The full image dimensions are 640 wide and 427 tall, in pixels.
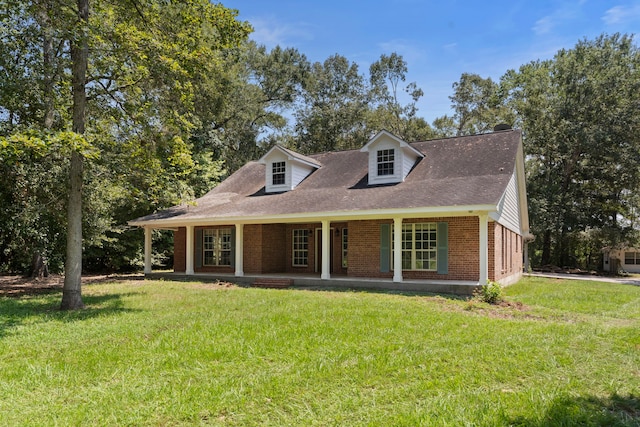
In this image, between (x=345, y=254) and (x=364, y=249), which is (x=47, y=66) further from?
(x=345, y=254)

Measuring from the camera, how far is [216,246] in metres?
17.7

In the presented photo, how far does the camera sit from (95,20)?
898 cm

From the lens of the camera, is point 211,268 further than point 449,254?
Yes

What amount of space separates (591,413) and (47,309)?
10.1 metres

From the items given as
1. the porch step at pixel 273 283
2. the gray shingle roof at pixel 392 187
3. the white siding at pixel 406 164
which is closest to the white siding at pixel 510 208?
the gray shingle roof at pixel 392 187

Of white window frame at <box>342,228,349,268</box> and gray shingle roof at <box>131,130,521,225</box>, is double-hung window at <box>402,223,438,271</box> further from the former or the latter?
white window frame at <box>342,228,349,268</box>

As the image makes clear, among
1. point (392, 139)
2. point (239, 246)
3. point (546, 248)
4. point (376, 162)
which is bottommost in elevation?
point (546, 248)

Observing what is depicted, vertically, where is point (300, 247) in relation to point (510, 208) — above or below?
below

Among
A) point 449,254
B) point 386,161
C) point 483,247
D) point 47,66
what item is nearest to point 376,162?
point 386,161

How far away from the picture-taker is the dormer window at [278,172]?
1809cm

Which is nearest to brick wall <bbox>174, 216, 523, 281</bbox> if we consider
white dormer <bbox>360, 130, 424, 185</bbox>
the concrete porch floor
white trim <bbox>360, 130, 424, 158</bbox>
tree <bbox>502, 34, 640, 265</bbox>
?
the concrete porch floor

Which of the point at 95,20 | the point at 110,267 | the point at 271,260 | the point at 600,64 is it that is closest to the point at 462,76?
the point at 600,64

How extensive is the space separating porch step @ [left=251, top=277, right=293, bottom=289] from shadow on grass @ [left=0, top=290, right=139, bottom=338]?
4.13 meters

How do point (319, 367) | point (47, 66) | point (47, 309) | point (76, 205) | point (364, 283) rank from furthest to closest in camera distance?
point (364, 283) < point (47, 309) < point (76, 205) < point (47, 66) < point (319, 367)
